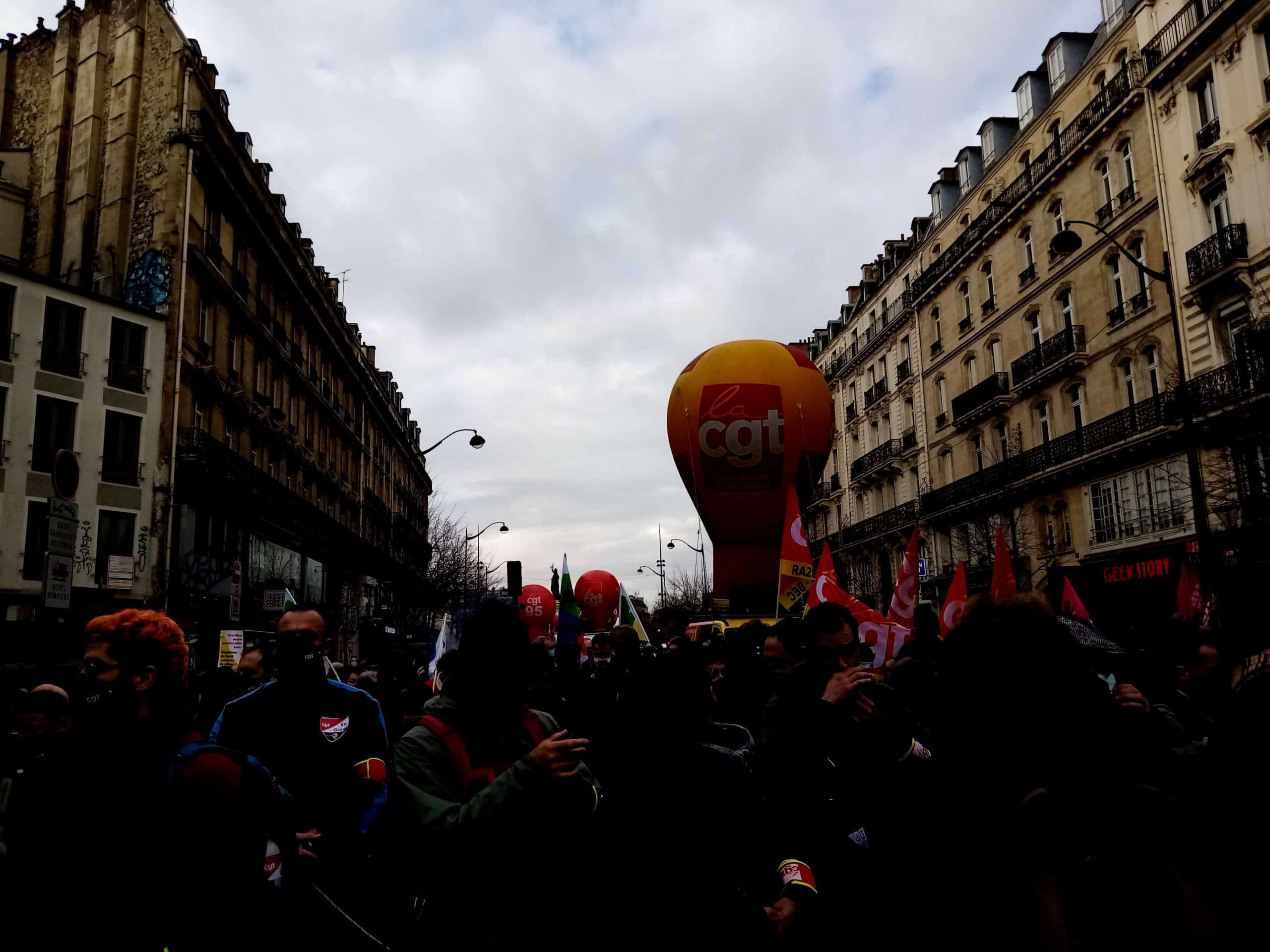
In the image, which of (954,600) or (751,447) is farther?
(751,447)

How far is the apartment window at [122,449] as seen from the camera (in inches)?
1049

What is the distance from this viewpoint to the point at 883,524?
44.9 meters

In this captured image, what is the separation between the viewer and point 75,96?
31250 millimetres

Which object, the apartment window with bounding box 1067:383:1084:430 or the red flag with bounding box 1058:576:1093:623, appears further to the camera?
the apartment window with bounding box 1067:383:1084:430

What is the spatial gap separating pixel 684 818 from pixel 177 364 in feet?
94.8

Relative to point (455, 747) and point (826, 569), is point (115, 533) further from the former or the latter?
point (455, 747)

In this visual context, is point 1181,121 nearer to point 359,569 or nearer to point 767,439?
point 767,439

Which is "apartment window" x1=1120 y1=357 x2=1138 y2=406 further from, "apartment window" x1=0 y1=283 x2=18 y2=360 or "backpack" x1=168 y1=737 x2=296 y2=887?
"apartment window" x1=0 y1=283 x2=18 y2=360

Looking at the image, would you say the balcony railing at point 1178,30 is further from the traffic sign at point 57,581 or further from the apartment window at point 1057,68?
the traffic sign at point 57,581

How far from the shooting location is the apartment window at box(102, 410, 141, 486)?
87.5 ft

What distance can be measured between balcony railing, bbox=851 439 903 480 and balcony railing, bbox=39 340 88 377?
106 feet

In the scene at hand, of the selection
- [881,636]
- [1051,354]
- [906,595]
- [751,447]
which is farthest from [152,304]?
[1051,354]

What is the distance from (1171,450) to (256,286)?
30.4 m

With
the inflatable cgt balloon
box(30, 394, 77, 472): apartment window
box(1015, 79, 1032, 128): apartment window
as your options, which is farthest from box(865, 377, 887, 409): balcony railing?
box(30, 394, 77, 472): apartment window
